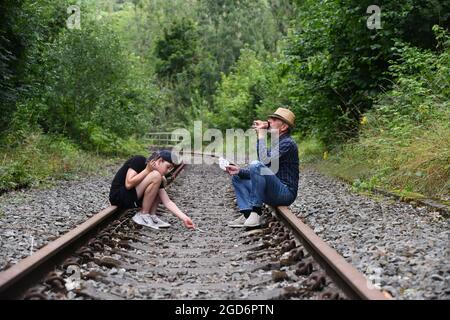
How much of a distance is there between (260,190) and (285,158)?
0.50 m

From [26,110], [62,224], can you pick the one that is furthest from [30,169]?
[62,224]

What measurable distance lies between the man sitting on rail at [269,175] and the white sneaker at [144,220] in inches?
36.5

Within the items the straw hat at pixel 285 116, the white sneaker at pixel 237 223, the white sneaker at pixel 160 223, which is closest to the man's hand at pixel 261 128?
the straw hat at pixel 285 116

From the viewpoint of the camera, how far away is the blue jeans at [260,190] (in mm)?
6422

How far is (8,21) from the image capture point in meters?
10.7

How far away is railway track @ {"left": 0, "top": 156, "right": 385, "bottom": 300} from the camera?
3682 millimetres

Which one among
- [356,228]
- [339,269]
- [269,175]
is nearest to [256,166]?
[269,175]

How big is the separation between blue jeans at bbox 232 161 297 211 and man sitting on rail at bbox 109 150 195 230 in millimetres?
797

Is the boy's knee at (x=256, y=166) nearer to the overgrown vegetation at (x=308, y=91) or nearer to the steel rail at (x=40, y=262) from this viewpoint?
the steel rail at (x=40, y=262)

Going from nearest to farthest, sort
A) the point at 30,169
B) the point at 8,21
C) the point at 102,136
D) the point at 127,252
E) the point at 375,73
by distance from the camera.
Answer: the point at 127,252 < the point at 8,21 < the point at 30,169 < the point at 375,73 < the point at 102,136

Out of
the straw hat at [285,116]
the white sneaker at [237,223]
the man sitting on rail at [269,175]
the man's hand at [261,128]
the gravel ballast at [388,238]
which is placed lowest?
the white sneaker at [237,223]

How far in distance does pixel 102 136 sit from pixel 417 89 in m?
13.9

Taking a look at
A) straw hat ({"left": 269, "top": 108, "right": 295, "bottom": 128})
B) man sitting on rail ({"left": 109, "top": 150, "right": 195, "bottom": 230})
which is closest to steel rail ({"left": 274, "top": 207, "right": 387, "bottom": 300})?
straw hat ({"left": 269, "top": 108, "right": 295, "bottom": 128})
